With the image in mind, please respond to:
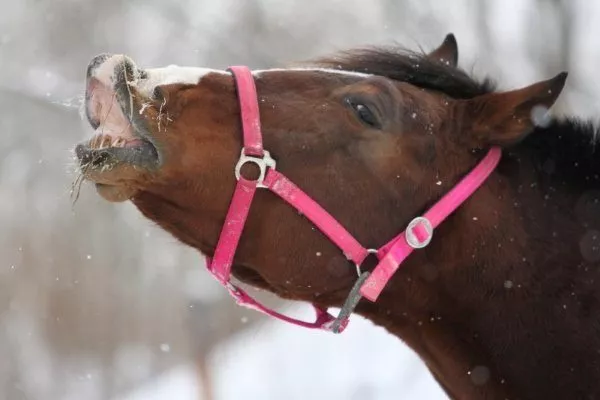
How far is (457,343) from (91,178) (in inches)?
57.3

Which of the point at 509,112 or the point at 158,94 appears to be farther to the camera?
the point at 509,112

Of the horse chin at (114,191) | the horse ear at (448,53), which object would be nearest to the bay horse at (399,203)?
the horse chin at (114,191)

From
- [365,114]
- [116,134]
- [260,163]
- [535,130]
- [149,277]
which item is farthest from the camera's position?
[149,277]

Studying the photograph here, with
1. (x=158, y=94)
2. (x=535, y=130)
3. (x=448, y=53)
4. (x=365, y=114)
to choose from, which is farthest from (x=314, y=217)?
(x=448, y=53)

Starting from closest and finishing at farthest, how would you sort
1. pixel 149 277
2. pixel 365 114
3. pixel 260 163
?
pixel 260 163 < pixel 365 114 < pixel 149 277

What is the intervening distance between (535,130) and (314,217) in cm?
93

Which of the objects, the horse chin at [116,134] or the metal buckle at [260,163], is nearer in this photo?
the horse chin at [116,134]

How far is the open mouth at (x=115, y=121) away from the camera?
2.68 meters

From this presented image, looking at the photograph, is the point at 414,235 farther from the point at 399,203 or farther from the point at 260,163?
the point at 260,163

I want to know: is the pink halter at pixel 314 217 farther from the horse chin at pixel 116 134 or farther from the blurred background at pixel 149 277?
the blurred background at pixel 149 277

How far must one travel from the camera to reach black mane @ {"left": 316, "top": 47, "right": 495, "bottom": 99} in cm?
321

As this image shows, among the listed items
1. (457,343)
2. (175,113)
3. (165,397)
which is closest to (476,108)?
(457,343)

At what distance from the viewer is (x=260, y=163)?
2.86 m

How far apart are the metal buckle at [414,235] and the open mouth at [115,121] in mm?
910
